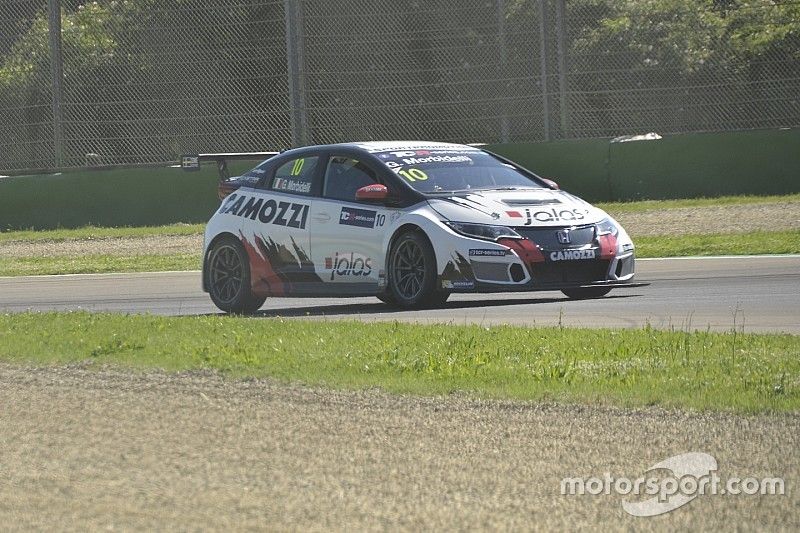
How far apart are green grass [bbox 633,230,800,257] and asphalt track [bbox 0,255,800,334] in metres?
0.61

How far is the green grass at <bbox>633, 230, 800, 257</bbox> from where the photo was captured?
617 inches

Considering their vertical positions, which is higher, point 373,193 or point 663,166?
point 373,193

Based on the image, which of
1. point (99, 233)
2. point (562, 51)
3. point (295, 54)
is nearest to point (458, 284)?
point (562, 51)

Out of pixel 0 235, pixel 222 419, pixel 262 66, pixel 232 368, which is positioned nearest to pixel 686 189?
pixel 262 66

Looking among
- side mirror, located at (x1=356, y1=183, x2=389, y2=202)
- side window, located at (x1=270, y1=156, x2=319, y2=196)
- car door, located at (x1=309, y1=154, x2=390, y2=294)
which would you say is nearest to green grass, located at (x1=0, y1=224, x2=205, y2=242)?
side window, located at (x1=270, y1=156, x2=319, y2=196)

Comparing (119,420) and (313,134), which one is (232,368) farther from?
(313,134)

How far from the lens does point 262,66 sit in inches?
841

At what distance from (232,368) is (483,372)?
143cm

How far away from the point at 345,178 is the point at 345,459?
6520mm

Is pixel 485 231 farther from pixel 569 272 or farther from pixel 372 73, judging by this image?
pixel 372 73

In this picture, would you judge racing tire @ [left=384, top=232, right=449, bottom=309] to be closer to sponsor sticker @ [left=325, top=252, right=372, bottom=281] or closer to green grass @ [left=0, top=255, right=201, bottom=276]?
sponsor sticker @ [left=325, top=252, right=372, bottom=281]

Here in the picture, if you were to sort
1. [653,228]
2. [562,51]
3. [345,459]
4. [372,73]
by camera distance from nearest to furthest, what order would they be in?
[345,459]
[653,228]
[562,51]
[372,73]

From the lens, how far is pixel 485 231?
10945 millimetres

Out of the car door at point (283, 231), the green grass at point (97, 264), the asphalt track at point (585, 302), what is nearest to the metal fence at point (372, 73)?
the green grass at point (97, 264)
